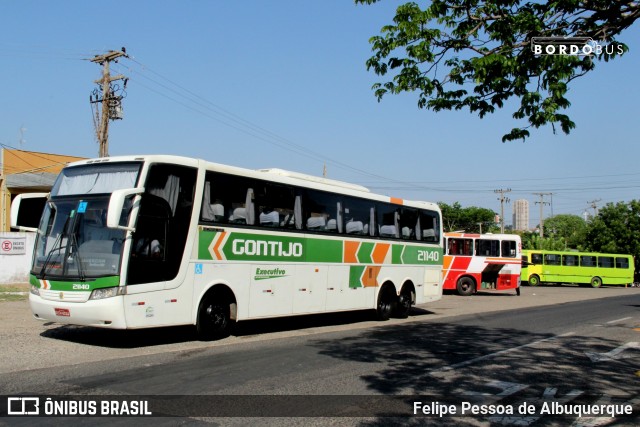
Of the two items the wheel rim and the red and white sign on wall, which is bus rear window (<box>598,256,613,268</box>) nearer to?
the red and white sign on wall

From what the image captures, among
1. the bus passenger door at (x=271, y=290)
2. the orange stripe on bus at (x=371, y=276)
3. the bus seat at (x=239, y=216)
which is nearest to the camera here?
the bus seat at (x=239, y=216)

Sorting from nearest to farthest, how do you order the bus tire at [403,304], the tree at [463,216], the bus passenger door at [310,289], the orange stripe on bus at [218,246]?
the orange stripe on bus at [218,246]
the bus passenger door at [310,289]
the bus tire at [403,304]
the tree at [463,216]

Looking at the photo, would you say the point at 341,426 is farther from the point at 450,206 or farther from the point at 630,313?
the point at 450,206

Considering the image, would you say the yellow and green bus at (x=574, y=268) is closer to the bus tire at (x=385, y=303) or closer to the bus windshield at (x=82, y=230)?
the bus tire at (x=385, y=303)

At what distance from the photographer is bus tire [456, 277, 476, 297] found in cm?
3036

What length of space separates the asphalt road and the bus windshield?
1.37 m

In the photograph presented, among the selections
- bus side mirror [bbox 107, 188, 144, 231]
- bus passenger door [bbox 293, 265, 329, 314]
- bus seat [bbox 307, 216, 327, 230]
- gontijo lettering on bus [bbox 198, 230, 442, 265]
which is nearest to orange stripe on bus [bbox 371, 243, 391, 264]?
gontijo lettering on bus [bbox 198, 230, 442, 265]

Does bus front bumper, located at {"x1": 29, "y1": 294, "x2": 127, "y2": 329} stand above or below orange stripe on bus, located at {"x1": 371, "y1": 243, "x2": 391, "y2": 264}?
below

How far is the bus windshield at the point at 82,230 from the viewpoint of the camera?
32.0 feet

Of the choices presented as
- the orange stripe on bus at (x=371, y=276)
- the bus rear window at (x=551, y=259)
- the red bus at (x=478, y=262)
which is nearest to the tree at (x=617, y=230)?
the bus rear window at (x=551, y=259)

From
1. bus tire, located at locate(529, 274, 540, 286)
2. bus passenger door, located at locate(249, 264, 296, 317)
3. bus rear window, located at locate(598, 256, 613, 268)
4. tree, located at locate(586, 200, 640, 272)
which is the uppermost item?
tree, located at locate(586, 200, 640, 272)

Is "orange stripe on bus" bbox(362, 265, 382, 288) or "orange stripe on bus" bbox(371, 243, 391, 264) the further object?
"orange stripe on bus" bbox(371, 243, 391, 264)

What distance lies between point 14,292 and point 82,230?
11.6m

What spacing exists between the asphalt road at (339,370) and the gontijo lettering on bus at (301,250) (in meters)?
1.70
